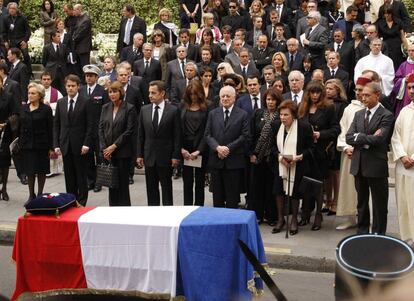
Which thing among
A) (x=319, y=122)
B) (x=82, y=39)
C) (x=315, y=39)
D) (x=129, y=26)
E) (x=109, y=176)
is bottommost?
(x=109, y=176)

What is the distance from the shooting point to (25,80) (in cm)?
1548

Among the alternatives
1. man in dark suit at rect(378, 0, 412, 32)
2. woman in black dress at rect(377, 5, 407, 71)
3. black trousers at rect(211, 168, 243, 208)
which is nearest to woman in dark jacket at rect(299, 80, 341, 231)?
black trousers at rect(211, 168, 243, 208)

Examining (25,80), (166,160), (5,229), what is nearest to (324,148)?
(166,160)

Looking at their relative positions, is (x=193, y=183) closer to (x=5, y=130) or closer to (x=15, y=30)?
(x=5, y=130)

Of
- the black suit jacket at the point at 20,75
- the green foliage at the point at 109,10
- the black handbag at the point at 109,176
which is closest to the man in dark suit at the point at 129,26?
the black suit jacket at the point at 20,75

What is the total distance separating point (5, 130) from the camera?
1188cm

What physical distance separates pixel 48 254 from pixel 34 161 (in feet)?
14.5

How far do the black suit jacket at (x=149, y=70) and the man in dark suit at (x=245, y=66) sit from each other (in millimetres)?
1692

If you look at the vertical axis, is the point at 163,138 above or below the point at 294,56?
below

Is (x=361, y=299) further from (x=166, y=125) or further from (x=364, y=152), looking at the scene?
(x=166, y=125)

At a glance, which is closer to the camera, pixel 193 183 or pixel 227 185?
pixel 227 185

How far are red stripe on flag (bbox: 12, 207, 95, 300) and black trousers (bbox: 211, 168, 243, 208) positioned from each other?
119 inches

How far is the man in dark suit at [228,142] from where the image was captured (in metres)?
10.1

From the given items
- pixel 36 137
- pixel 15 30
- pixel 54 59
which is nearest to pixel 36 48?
pixel 15 30
